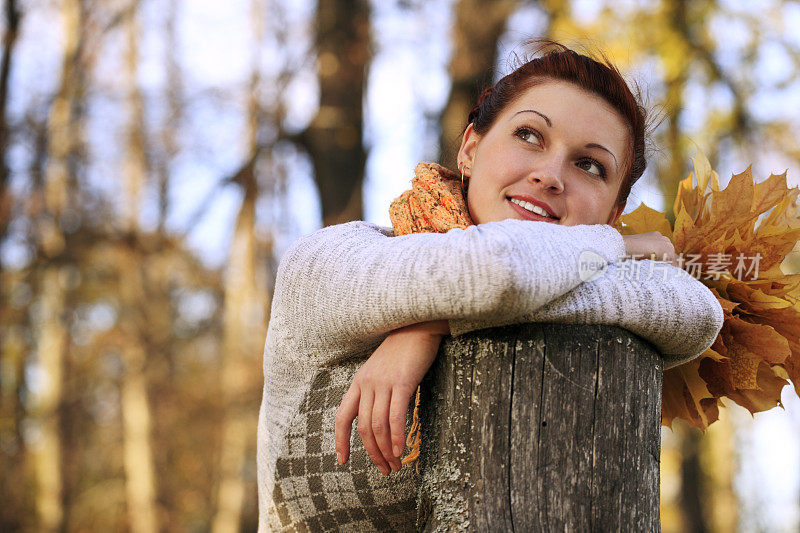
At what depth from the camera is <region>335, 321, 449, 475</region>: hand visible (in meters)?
1.39

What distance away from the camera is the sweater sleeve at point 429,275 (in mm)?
1265

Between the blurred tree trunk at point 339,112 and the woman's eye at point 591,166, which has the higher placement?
the blurred tree trunk at point 339,112

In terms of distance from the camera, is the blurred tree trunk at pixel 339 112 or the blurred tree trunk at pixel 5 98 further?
the blurred tree trunk at pixel 5 98

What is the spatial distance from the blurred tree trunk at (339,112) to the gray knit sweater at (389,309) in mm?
4228

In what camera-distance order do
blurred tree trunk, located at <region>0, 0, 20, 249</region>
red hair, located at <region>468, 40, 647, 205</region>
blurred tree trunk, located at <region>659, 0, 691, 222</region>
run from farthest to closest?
blurred tree trunk, located at <region>0, 0, 20, 249</region> → blurred tree trunk, located at <region>659, 0, 691, 222</region> → red hair, located at <region>468, 40, 647, 205</region>

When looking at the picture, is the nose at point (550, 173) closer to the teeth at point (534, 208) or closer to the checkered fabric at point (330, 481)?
the teeth at point (534, 208)

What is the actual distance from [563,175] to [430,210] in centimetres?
34

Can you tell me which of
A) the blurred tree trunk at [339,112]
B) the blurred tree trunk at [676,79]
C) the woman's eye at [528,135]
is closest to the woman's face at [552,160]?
the woman's eye at [528,135]

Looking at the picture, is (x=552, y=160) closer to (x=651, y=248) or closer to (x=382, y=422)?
(x=651, y=248)

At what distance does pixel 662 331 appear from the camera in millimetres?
1413

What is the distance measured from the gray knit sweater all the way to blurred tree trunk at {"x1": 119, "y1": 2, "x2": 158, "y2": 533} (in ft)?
37.0

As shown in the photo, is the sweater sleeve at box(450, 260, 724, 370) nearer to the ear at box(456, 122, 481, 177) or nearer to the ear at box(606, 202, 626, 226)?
the ear at box(606, 202, 626, 226)

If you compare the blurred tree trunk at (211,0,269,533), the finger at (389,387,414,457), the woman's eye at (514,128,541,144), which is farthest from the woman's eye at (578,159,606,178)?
the blurred tree trunk at (211,0,269,533)

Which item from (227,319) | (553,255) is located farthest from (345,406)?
(227,319)
